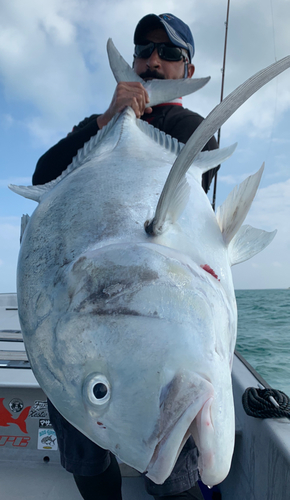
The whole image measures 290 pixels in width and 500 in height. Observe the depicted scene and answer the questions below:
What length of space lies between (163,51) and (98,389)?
1655mm

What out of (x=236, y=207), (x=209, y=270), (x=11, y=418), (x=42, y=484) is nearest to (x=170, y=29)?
(x=236, y=207)

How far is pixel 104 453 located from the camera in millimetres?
1376

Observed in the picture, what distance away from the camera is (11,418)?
2393 mm

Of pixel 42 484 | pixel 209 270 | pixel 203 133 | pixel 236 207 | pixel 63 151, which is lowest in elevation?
pixel 42 484

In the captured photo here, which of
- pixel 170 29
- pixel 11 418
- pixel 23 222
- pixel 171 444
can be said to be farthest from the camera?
pixel 11 418

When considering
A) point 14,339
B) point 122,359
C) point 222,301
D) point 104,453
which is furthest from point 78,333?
point 14,339

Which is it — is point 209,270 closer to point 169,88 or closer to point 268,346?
point 169,88

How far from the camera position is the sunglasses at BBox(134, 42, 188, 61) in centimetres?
170

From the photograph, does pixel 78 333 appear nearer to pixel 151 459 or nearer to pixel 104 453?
pixel 151 459

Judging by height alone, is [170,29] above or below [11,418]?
above

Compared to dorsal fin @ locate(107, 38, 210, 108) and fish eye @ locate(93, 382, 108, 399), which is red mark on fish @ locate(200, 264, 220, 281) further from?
dorsal fin @ locate(107, 38, 210, 108)

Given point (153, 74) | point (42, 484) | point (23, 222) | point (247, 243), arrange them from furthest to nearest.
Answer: point (42, 484), point (153, 74), point (23, 222), point (247, 243)

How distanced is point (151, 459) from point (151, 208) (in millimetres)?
605

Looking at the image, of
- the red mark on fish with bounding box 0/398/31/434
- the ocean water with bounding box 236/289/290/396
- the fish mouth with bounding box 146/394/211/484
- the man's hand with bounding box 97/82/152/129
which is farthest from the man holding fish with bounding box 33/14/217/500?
the ocean water with bounding box 236/289/290/396
